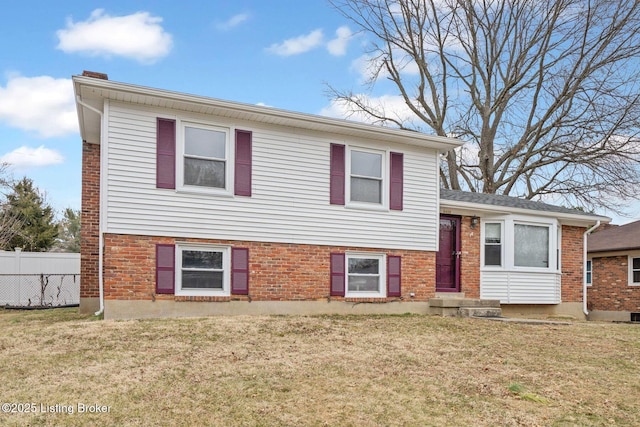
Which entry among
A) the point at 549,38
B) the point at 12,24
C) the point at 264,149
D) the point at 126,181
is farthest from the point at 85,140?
the point at 549,38

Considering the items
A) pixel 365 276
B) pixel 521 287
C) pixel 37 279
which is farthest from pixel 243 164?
pixel 37 279

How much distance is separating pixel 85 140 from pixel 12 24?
16.7ft

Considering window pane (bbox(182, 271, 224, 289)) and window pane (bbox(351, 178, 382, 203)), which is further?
window pane (bbox(351, 178, 382, 203))

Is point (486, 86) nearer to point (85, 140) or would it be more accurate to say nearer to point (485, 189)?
point (485, 189)

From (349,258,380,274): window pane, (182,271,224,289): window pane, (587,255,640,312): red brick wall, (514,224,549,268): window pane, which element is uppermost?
(514,224,549,268): window pane

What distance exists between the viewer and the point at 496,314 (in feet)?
42.0

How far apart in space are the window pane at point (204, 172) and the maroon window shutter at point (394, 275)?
4211 millimetres

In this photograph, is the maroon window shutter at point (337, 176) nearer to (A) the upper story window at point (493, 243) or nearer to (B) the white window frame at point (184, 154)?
(B) the white window frame at point (184, 154)

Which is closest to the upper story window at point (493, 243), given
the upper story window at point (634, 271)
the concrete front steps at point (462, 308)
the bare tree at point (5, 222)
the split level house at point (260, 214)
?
the split level house at point (260, 214)

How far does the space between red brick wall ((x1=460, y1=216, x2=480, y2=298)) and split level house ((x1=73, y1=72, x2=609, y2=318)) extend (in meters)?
0.03

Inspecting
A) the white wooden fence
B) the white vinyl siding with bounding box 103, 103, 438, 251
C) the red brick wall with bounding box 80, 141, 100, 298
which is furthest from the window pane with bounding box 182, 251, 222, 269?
the white wooden fence

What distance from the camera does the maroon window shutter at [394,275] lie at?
41.1 ft

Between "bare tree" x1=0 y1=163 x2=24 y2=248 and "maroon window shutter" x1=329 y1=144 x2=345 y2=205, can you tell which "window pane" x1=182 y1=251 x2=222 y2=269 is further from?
"bare tree" x1=0 y1=163 x2=24 y2=248

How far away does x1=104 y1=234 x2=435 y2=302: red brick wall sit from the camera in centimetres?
999
